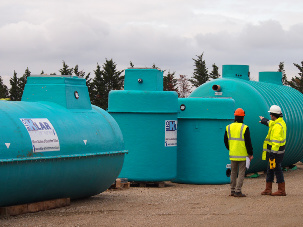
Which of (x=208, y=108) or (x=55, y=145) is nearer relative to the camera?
(x=55, y=145)

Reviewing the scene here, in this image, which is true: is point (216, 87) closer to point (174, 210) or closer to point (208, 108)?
point (208, 108)

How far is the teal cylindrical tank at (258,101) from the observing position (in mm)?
17094

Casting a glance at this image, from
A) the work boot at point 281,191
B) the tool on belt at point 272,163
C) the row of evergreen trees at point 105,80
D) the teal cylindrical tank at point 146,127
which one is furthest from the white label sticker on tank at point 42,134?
the row of evergreen trees at point 105,80

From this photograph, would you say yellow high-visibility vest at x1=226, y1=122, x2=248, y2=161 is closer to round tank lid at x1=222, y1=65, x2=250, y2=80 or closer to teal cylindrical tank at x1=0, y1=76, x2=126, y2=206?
teal cylindrical tank at x1=0, y1=76, x2=126, y2=206

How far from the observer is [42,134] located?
1022 cm

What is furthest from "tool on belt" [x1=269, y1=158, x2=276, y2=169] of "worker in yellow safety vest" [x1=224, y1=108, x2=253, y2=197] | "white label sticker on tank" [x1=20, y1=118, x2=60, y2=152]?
"white label sticker on tank" [x1=20, y1=118, x2=60, y2=152]

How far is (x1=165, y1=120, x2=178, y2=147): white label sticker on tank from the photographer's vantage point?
15047mm

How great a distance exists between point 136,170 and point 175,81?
37200 mm

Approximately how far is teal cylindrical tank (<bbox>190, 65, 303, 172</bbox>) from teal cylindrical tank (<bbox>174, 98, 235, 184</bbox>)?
1646mm

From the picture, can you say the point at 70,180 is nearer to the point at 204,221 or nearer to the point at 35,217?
the point at 35,217

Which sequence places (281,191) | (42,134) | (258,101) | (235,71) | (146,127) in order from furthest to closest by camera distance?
(235,71), (258,101), (146,127), (281,191), (42,134)

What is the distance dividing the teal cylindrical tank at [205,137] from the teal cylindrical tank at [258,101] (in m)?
1.65

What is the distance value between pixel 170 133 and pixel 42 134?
211 inches

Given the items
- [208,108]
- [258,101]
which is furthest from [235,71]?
[208,108]
